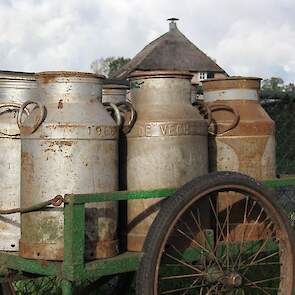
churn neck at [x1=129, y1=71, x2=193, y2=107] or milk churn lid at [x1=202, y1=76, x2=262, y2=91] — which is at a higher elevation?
milk churn lid at [x1=202, y1=76, x2=262, y2=91]

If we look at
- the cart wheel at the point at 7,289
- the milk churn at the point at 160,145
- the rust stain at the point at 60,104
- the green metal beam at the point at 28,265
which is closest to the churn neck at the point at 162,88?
the milk churn at the point at 160,145

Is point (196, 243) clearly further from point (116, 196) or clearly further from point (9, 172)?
point (9, 172)

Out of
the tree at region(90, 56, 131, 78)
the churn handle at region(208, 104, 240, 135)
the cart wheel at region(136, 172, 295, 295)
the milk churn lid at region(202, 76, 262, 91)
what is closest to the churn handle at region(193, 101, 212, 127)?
the churn handle at region(208, 104, 240, 135)

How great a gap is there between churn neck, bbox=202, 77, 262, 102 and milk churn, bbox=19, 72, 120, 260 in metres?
0.75

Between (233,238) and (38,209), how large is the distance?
958 mm

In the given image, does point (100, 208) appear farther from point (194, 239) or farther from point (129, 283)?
point (129, 283)

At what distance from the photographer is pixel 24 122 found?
266cm

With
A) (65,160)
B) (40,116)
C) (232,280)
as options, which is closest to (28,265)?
(65,160)

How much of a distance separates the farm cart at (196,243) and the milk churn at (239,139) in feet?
0.35

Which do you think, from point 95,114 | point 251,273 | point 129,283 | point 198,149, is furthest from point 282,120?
point 95,114

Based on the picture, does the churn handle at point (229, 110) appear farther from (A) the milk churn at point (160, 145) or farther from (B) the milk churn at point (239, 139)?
(A) the milk churn at point (160, 145)

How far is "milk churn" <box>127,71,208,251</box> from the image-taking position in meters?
2.71

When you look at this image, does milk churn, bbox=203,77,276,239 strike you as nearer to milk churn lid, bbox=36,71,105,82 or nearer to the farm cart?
the farm cart

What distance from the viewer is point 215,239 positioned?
9.81 feet
